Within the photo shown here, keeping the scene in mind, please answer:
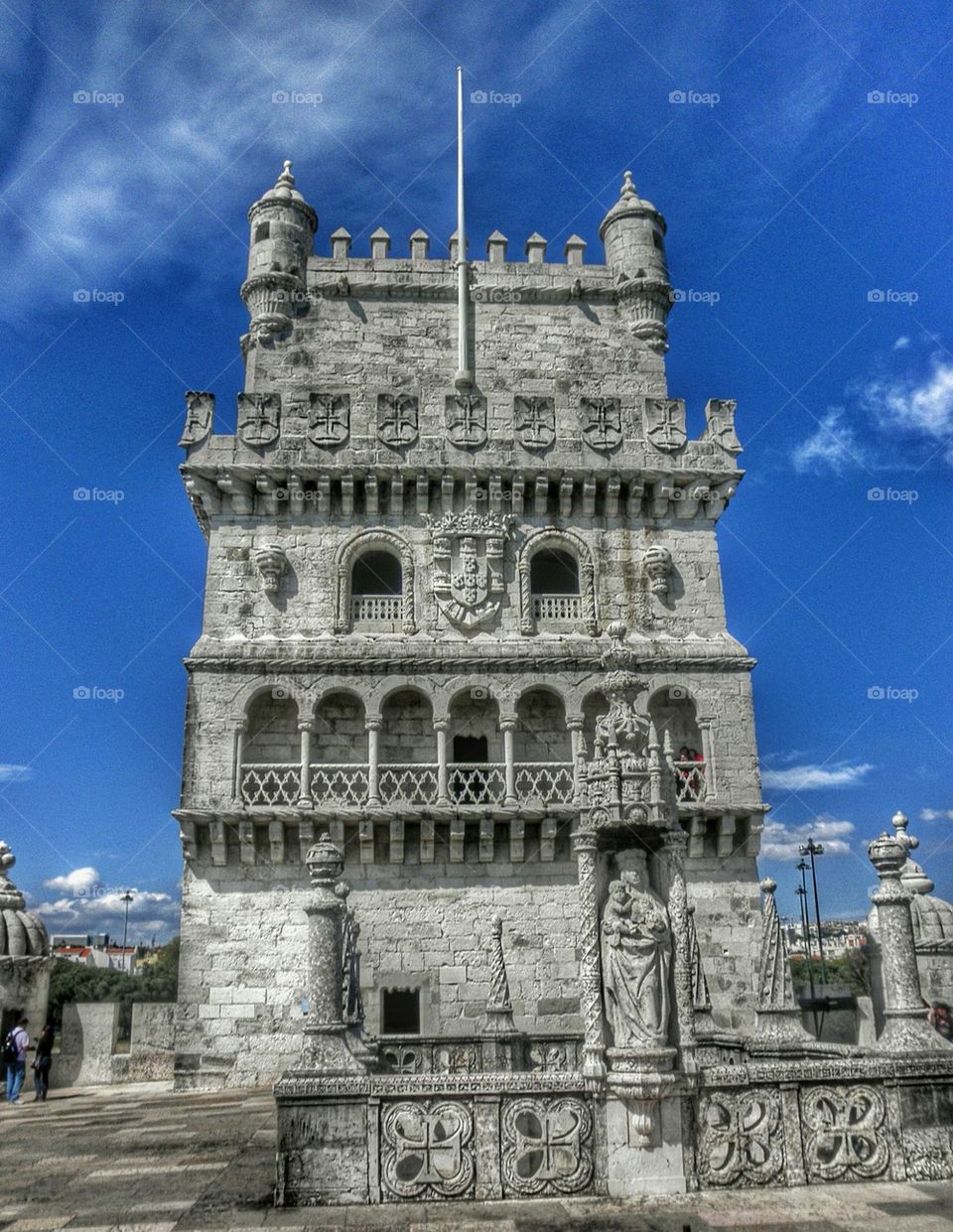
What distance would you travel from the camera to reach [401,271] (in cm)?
2808

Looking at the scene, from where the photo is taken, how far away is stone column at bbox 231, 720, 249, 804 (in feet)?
73.9

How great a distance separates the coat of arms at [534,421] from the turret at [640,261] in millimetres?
4169

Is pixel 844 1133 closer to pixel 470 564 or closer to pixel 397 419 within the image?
pixel 470 564

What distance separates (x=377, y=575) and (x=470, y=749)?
17.3 feet

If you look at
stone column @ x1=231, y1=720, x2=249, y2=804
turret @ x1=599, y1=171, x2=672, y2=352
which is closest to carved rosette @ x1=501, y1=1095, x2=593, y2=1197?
stone column @ x1=231, y1=720, x2=249, y2=804

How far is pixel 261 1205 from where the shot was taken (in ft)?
31.1

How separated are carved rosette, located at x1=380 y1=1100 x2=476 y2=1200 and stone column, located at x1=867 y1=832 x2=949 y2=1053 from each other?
4.69 meters

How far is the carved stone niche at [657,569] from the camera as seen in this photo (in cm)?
2481

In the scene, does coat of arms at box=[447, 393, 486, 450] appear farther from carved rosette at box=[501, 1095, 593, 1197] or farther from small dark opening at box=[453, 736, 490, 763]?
carved rosette at box=[501, 1095, 593, 1197]

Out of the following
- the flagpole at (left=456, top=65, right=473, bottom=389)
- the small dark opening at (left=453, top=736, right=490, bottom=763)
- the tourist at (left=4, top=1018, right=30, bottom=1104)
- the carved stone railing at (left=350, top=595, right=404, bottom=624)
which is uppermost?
the flagpole at (left=456, top=65, right=473, bottom=389)

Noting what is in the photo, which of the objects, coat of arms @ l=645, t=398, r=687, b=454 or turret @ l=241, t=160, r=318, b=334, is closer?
coat of arms @ l=645, t=398, r=687, b=454

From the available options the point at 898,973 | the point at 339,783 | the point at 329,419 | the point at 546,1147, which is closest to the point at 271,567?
the point at 329,419

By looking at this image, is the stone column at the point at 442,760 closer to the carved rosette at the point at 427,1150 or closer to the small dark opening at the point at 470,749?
the small dark opening at the point at 470,749

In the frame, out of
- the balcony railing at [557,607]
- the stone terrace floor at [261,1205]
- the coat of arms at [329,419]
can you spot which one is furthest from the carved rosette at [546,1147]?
the coat of arms at [329,419]
